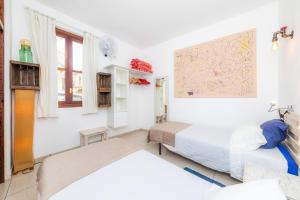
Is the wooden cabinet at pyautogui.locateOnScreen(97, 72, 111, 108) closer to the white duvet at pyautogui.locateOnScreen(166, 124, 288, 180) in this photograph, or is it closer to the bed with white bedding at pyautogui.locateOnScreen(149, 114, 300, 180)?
the bed with white bedding at pyautogui.locateOnScreen(149, 114, 300, 180)

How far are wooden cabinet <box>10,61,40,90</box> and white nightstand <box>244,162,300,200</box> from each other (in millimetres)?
2992

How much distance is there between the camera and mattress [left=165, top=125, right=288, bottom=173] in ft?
4.59

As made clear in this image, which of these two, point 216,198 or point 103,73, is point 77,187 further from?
point 103,73

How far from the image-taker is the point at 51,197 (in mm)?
825

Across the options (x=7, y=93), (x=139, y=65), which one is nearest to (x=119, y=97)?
(x=139, y=65)

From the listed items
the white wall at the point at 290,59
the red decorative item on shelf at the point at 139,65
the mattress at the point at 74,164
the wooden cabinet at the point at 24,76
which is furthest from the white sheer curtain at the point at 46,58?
the white wall at the point at 290,59

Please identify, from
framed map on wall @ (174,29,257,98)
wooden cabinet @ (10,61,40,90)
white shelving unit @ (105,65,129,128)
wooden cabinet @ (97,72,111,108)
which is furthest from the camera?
white shelving unit @ (105,65,129,128)

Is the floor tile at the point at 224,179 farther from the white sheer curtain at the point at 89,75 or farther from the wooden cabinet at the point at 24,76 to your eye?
the wooden cabinet at the point at 24,76

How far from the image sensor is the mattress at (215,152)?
140 centimetres

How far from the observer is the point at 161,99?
3.84m

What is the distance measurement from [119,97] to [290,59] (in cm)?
310

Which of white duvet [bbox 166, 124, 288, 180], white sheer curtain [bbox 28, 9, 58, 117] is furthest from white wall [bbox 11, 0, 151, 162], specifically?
white duvet [bbox 166, 124, 288, 180]

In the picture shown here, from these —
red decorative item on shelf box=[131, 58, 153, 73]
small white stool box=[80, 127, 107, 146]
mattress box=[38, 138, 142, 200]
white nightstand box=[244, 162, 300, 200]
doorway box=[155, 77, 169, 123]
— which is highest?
red decorative item on shelf box=[131, 58, 153, 73]

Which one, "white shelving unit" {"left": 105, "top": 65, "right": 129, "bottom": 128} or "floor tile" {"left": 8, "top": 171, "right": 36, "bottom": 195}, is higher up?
"white shelving unit" {"left": 105, "top": 65, "right": 129, "bottom": 128}
